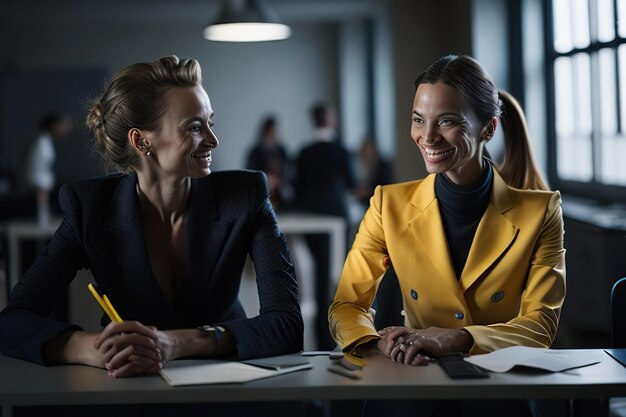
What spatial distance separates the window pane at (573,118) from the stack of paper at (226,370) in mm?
3768

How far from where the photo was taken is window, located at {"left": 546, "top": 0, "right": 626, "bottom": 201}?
460cm

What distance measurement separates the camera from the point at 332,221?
595 centimetres

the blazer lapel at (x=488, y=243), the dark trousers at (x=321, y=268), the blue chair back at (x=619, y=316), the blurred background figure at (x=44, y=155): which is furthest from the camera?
the blurred background figure at (x=44, y=155)

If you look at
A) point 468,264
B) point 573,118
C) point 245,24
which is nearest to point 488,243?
point 468,264

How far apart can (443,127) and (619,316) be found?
1.90ft

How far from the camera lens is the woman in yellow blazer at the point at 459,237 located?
2004 mm

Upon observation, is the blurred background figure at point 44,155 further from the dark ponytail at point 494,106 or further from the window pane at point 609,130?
the dark ponytail at point 494,106

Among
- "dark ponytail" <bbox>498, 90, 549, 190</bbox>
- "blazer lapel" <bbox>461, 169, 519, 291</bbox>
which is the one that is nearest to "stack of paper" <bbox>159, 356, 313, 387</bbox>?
"blazer lapel" <bbox>461, 169, 519, 291</bbox>

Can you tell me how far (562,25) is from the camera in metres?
5.54

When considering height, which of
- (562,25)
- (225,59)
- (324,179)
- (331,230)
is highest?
(225,59)

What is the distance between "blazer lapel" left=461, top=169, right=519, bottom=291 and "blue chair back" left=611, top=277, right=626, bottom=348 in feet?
0.86

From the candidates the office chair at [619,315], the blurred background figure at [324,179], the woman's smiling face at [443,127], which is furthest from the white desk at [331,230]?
the office chair at [619,315]

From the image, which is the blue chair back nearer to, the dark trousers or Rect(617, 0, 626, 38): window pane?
Rect(617, 0, 626, 38): window pane

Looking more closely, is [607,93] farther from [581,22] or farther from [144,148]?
[144,148]
